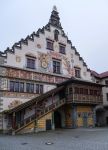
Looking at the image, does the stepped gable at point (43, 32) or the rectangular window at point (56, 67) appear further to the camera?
the rectangular window at point (56, 67)

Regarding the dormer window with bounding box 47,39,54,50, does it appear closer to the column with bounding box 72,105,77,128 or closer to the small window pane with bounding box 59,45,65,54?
the small window pane with bounding box 59,45,65,54

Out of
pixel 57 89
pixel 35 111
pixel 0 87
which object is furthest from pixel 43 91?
pixel 0 87

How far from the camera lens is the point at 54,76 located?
110 ft

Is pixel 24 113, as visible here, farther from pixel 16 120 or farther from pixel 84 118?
pixel 84 118

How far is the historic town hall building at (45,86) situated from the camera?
2762 centimetres

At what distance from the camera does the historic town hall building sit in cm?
2762

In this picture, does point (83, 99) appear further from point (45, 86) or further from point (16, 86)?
point (16, 86)

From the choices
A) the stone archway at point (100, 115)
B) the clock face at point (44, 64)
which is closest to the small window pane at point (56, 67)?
the clock face at point (44, 64)

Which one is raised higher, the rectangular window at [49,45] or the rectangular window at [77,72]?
the rectangular window at [49,45]

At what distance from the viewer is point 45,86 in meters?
32.2

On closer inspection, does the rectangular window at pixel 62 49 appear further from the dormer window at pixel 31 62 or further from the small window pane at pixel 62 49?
the dormer window at pixel 31 62

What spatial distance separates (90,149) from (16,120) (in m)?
15.6

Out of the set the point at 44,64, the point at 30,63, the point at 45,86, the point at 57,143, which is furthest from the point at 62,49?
the point at 57,143

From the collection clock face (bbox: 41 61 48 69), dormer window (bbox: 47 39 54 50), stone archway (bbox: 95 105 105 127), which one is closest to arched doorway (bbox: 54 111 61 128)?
clock face (bbox: 41 61 48 69)
